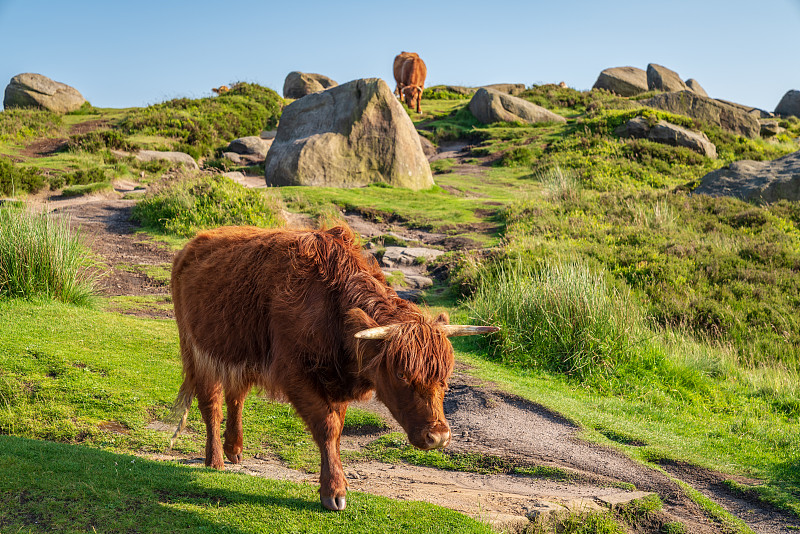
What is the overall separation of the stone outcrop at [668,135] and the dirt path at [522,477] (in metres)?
22.7

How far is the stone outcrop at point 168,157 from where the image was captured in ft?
85.5

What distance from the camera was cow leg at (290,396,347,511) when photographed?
14.5ft

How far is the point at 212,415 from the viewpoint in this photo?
5.74 meters

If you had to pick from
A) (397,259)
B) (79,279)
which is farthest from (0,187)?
(397,259)

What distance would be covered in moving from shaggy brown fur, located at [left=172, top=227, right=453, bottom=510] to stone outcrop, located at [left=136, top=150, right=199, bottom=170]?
21.9 meters

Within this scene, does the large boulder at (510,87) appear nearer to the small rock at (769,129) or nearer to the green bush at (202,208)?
the small rock at (769,129)

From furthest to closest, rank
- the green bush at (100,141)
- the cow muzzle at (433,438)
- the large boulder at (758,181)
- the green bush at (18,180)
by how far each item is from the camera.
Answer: the green bush at (100,141), the large boulder at (758,181), the green bush at (18,180), the cow muzzle at (433,438)

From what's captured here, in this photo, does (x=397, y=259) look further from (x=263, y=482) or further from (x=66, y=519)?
(x=66, y=519)

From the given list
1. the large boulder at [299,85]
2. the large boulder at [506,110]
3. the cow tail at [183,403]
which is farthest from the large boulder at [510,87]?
the cow tail at [183,403]

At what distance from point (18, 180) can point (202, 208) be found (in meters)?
6.96

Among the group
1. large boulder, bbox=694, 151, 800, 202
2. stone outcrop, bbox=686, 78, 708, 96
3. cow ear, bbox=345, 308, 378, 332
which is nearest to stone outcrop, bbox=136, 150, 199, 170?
large boulder, bbox=694, 151, 800, 202

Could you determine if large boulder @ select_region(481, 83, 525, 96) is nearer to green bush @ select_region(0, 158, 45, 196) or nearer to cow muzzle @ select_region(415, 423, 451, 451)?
green bush @ select_region(0, 158, 45, 196)

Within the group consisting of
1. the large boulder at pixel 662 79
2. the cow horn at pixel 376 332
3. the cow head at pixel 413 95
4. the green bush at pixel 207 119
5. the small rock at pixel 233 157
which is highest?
the large boulder at pixel 662 79

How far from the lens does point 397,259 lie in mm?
16062
